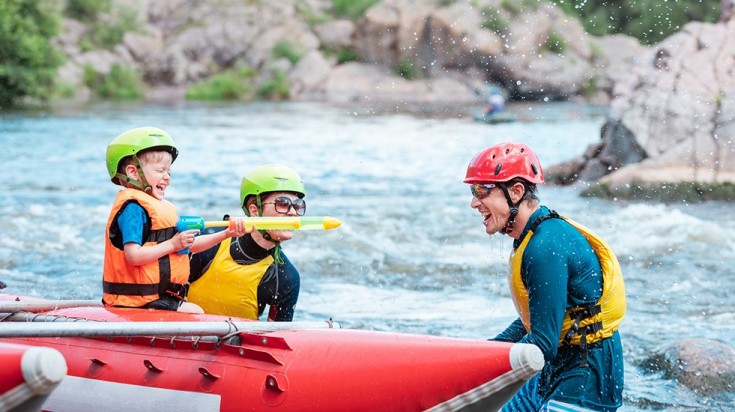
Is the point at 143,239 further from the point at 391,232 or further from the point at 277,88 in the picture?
the point at 277,88

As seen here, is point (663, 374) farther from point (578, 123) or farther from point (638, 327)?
point (578, 123)

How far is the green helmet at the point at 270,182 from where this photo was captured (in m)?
5.86

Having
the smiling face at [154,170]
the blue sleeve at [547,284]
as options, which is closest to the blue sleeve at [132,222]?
the smiling face at [154,170]

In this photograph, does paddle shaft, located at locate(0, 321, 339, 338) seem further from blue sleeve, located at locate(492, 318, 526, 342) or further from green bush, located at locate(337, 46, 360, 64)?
green bush, located at locate(337, 46, 360, 64)

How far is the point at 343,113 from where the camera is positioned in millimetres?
36594

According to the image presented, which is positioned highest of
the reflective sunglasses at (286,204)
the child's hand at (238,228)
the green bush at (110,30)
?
the green bush at (110,30)

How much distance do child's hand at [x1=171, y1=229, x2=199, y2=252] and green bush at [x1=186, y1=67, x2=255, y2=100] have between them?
4343cm

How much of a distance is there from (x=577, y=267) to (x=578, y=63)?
47.9 m

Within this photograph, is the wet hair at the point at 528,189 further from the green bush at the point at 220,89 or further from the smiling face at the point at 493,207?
the green bush at the point at 220,89

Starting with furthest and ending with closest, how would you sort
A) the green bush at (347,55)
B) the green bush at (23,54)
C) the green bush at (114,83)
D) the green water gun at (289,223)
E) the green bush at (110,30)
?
the green bush at (110,30), the green bush at (347,55), the green bush at (114,83), the green bush at (23,54), the green water gun at (289,223)

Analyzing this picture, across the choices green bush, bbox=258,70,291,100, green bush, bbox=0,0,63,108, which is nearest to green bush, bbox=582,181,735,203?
green bush, bbox=0,0,63,108

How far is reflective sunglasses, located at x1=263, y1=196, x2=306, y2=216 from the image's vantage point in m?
5.88

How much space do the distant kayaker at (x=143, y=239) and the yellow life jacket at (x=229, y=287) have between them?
149 mm

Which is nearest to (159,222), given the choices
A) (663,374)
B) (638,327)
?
(663,374)
